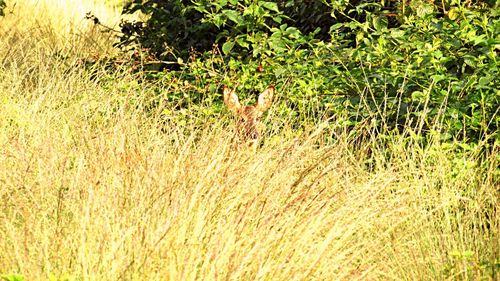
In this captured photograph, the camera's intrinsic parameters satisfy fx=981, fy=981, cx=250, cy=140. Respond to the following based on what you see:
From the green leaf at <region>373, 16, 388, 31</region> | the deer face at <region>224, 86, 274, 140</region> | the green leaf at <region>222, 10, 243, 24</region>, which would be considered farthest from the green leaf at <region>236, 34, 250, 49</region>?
the deer face at <region>224, 86, 274, 140</region>

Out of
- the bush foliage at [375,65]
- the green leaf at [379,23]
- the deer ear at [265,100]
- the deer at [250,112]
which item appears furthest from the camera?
the green leaf at [379,23]

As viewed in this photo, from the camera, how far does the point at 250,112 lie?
6020mm

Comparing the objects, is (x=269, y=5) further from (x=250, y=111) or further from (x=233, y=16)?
(x=250, y=111)

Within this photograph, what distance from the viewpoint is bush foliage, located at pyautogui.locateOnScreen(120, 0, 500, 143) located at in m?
5.80

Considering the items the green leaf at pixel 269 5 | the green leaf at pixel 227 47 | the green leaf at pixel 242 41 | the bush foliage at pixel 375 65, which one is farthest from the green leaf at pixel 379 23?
the green leaf at pixel 227 47

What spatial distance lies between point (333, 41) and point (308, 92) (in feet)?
2.66

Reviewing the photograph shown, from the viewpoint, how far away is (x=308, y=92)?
6332 millimetres

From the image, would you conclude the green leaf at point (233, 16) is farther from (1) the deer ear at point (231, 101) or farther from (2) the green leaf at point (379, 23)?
(1) the deer ear at point (231, 101)

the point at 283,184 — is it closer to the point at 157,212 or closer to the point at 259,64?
the point at 157,212

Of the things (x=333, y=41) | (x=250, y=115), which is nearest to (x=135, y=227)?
(x=250, y=115)

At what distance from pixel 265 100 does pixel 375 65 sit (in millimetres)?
989

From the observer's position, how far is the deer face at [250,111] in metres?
5.94

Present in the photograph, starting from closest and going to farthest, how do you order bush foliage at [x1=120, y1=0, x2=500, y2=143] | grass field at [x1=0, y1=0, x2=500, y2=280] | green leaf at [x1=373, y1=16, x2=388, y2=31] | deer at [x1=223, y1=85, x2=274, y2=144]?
grass field at [x1=0, y1=0, x2=500, y2=280], bush foliage at [x1=120, y1=0, x2=500, y2=143], deer at [x1=223, y1=85, x2=274, y2=144], green leaf at [x1=373, y1=16, x2=388, y2=31]

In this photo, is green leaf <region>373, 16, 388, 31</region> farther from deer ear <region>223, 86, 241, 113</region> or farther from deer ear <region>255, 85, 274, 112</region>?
deer ear <region>223, 86, 241, 113</region>
